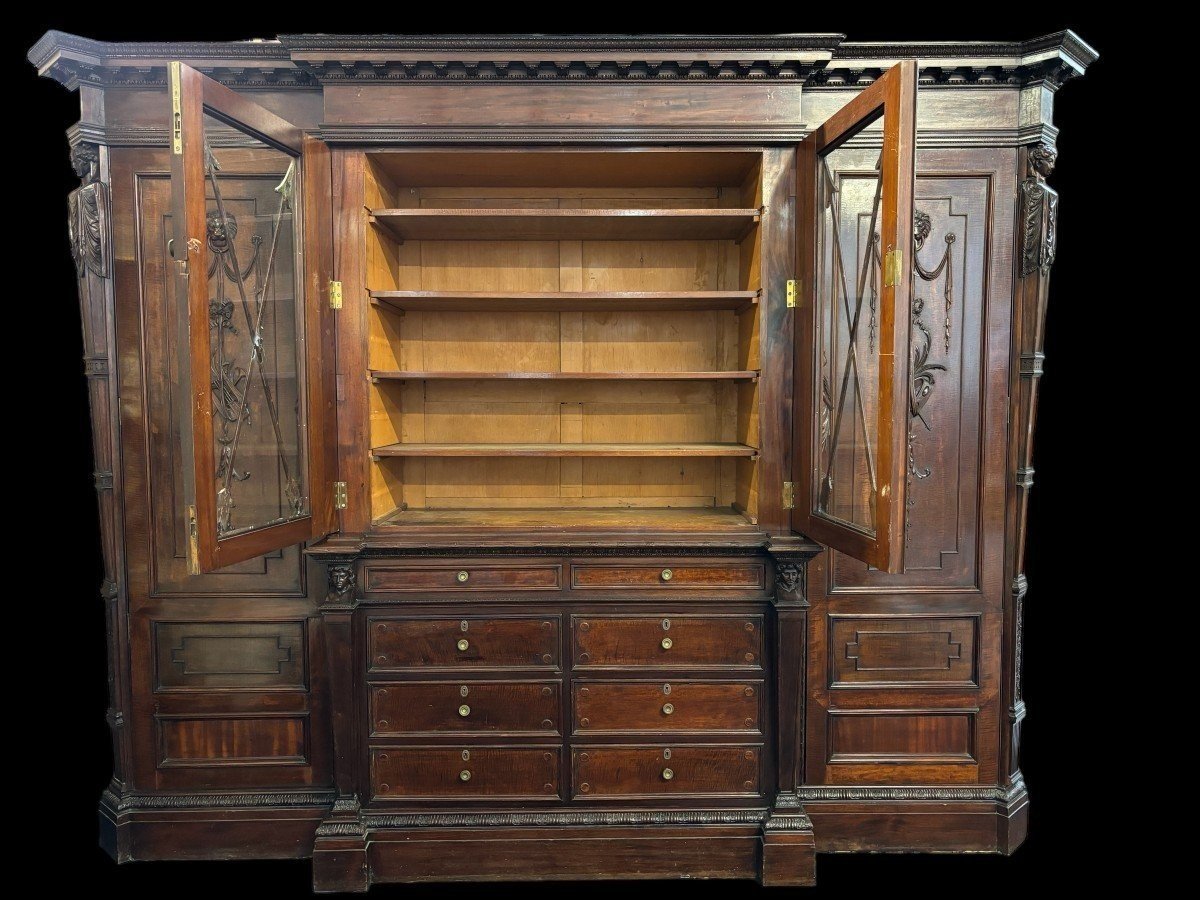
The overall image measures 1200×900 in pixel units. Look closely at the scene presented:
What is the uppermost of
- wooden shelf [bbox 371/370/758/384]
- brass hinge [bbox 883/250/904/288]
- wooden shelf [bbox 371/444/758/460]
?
brass hinge [bbox 883/250/904/288]

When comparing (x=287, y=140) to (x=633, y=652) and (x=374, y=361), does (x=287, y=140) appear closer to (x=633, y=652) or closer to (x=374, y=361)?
(x=374, y=361)

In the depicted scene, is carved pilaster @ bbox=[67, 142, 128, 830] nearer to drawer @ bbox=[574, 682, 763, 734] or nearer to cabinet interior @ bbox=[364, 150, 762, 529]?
cabinet interior @ bbox=[364, 150, 762, 529]

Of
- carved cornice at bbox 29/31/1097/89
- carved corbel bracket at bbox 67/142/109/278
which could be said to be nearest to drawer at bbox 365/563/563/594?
carved corbel bracket at bbox 67/142/109/278

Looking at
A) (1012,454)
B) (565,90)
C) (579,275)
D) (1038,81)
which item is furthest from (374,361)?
(1038,81)

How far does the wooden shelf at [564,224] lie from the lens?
2549 millimetres

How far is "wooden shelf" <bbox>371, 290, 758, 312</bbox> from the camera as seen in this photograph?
2596 mm

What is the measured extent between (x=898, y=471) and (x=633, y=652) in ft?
3.81

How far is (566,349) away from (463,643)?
1.26m

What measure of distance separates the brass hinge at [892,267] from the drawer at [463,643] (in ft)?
5.19

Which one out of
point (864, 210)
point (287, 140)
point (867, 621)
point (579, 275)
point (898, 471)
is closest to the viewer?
point (898, 471)

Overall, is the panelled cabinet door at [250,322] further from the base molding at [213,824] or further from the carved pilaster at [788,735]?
the carved pilaster at [788,735]

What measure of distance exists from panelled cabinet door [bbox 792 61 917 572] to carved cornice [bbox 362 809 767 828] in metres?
1.10

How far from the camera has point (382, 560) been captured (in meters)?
2.60

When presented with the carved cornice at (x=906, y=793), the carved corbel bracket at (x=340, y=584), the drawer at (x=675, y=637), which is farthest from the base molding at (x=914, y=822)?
the carved corbel bracket at (x=340, y=584)
